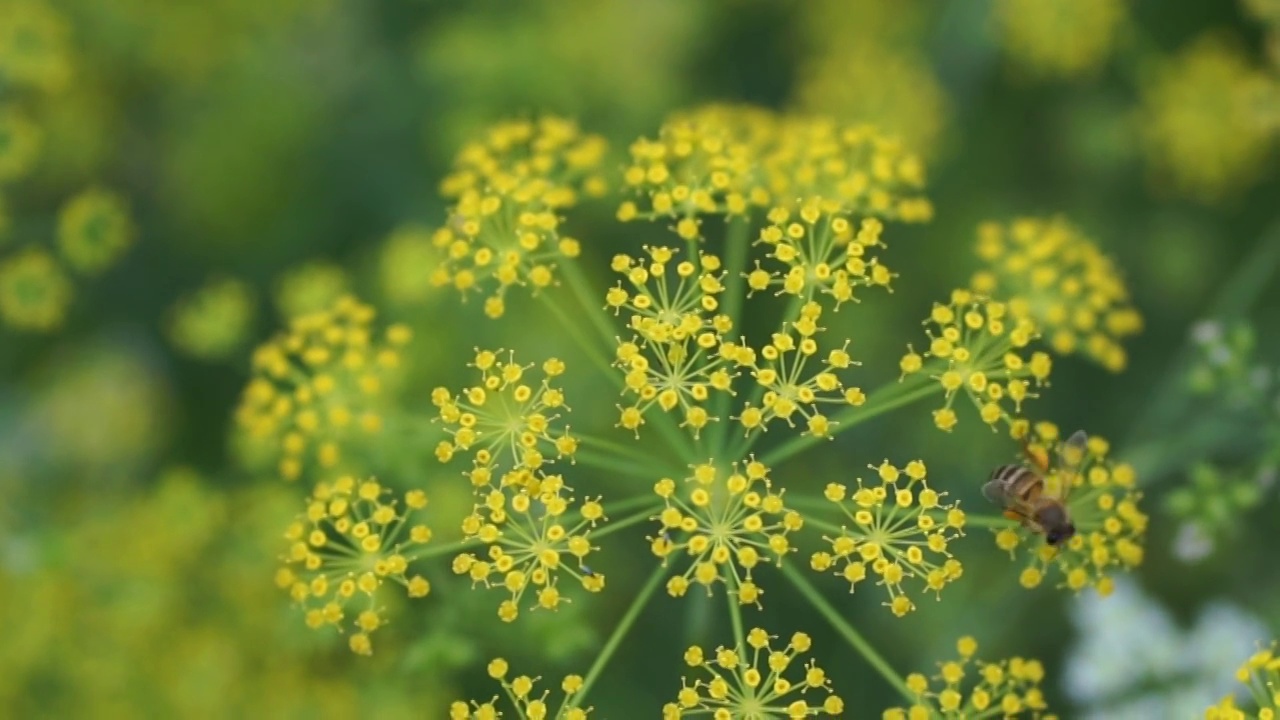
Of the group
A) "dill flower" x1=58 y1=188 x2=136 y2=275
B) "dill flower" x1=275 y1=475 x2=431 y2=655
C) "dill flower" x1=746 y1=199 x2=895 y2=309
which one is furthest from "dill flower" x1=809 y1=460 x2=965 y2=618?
"dill flower" x1=58 y1=188 x2=136 y2=275

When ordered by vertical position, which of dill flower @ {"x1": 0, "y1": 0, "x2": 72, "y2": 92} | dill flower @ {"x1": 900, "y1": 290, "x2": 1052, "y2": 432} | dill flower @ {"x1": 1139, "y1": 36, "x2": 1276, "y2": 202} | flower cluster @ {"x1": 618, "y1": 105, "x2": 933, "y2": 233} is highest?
dill flower @ {"x1": 1139, "y1": 36, "x2": 1276, "y2": 202}

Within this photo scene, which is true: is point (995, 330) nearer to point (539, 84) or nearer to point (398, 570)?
point (398, 570)

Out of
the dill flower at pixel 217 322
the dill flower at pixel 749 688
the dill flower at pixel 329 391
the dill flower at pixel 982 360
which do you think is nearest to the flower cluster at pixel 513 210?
the dill flower at pixel 329 391

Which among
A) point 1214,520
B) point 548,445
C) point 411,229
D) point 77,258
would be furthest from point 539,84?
point 1214,520

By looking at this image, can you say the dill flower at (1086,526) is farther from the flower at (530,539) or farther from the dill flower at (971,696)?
the flower at (530,539)

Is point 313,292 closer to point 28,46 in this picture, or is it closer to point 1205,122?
point 28,46

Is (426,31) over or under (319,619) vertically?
over

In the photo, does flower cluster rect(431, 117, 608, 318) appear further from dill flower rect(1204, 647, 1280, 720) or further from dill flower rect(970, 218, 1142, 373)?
dill flower rect(1204, 647, 1280, 720)

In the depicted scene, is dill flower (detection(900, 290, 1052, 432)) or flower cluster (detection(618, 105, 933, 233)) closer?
dill flower (detection(900, 290, 1052, 432))

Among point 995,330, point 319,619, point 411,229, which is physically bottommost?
point 319,619
